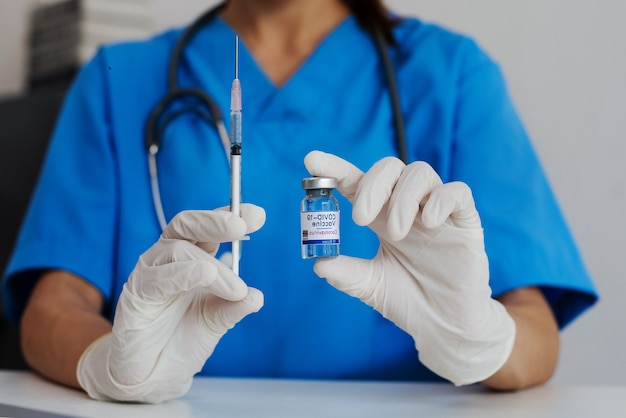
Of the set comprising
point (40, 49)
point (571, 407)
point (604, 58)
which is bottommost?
point (571, 407)

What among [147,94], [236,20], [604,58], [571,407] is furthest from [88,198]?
[604,58]

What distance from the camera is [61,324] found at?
3.04ft

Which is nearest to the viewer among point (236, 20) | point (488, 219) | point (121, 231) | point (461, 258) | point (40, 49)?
point (461, 258)

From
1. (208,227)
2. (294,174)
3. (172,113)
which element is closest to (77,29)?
(172,113)

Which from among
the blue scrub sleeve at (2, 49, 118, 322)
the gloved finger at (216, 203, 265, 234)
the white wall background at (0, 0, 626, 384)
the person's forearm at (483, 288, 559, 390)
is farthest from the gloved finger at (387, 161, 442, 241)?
the white wall background at (0, 0, 626, 384)

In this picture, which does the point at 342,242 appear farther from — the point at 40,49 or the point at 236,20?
the point at 40,49

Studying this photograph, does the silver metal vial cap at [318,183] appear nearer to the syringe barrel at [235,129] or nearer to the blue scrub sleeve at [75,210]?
the syringe barrel at [235,129]

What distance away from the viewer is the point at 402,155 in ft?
3.32

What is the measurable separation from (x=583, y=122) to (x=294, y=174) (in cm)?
51

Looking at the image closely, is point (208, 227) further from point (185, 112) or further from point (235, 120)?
point (185, 112)

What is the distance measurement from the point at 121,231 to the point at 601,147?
0.73 metres

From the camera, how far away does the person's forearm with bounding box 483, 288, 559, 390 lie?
0.81 metres

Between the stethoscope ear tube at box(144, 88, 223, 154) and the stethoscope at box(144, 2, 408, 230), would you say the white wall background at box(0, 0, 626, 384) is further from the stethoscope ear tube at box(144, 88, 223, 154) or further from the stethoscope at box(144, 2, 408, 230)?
the stethoscope ear tube at box(144, 88, 223, 154)

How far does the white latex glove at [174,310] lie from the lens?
644 millimetres
